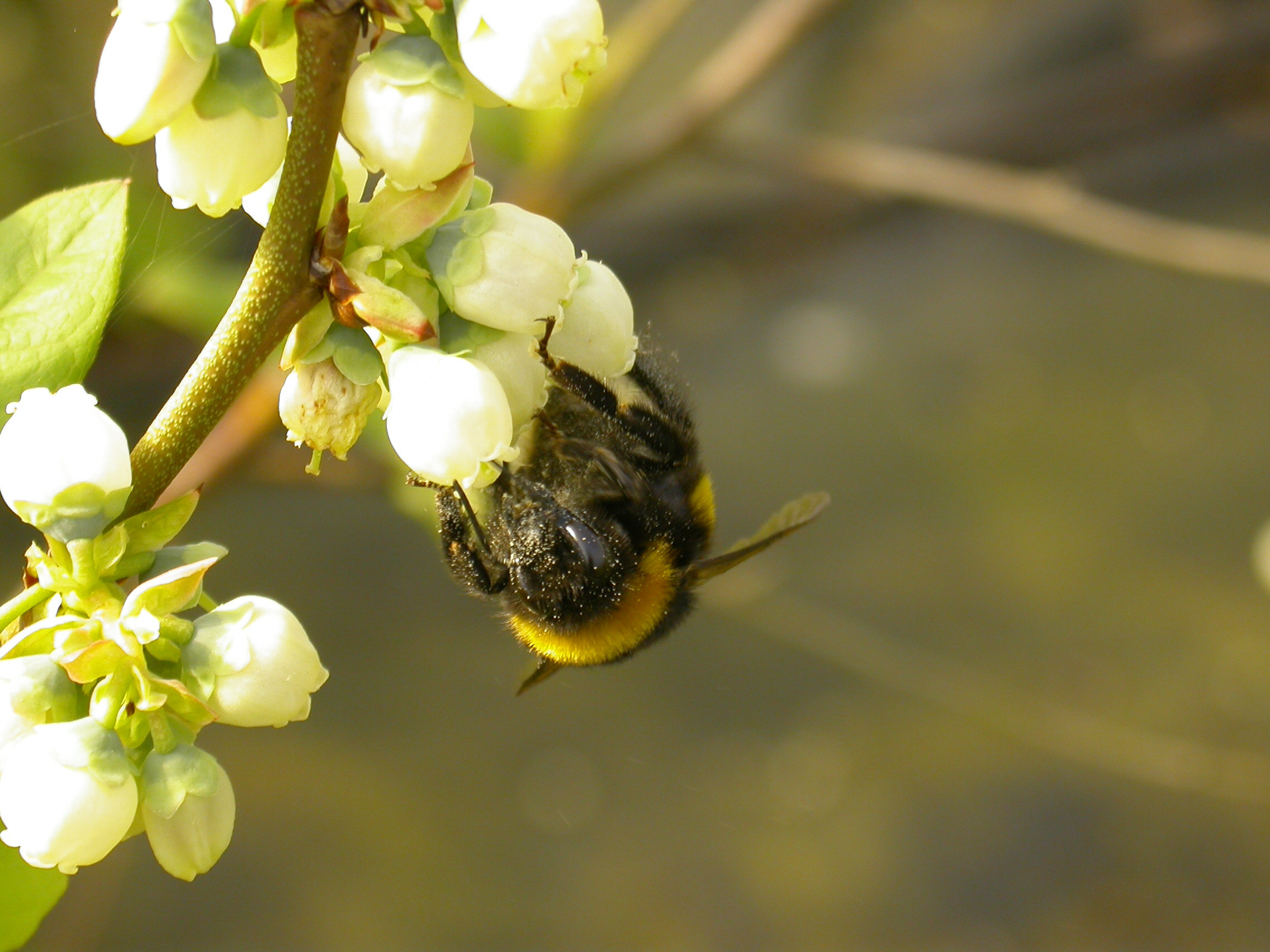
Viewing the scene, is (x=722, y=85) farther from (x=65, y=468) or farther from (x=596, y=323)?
(x=65, y=468)

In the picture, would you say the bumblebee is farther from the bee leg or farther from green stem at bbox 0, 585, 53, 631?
green stem at bbox 0, 585, 53, 631

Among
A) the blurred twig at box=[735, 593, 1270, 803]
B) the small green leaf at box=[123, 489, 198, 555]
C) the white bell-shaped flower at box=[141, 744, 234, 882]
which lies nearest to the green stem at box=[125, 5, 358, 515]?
the small green leaf at box=[123, 489, 198, 555]

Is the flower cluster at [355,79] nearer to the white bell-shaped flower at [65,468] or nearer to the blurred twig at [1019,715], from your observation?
the white bell-shaped flower at [65,468]

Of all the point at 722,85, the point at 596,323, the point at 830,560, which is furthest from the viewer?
the point at 830,560

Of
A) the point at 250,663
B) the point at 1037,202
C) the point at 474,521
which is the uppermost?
the point at 250,663

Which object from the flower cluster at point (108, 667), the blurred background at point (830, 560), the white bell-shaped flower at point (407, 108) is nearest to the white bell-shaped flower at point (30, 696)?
the flower cluster at point (108, 667)

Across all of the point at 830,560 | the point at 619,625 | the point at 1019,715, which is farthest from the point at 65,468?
the point at 830,560
